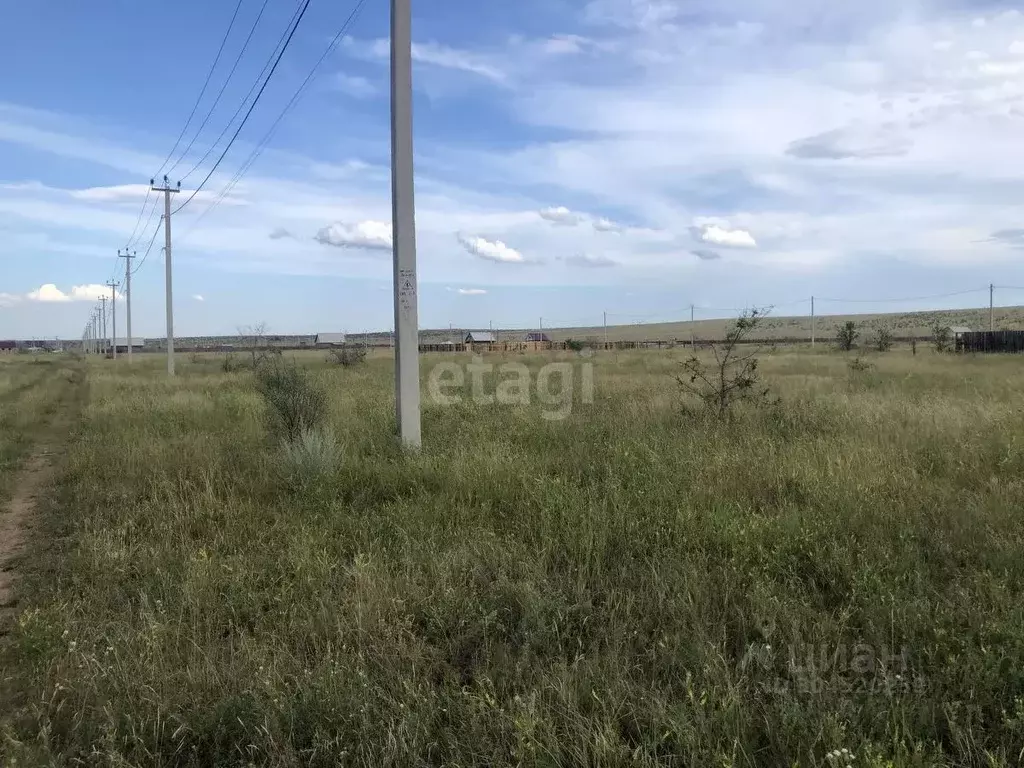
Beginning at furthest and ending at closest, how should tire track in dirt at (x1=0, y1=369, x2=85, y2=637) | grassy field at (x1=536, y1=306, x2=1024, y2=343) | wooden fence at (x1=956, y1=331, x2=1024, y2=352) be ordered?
grassy field at (x1=536, y1=306, x2=1024, y2=343), wooden fence at (x1=956, y1=331, x2=1024, y2=352), tire track in dirt at (x1=0, y1=369, x2=85, y2=637)

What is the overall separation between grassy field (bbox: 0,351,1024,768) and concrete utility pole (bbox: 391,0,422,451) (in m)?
1.13

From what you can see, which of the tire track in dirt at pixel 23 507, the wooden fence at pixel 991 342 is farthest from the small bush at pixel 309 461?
the wooden fence at pixel 991 342

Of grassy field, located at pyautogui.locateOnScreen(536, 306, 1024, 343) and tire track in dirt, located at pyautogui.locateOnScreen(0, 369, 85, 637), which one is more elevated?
grassy field, located at pyautogui.locateOnScreen(536, 306, 1024, 343)

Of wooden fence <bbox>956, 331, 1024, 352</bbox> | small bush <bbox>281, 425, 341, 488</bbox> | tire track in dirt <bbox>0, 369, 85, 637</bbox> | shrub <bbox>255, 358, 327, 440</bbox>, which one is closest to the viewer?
tire track in dirt <bbox>0, 369, 85, 637</bbox>

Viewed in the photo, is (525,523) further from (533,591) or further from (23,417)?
(23,417)

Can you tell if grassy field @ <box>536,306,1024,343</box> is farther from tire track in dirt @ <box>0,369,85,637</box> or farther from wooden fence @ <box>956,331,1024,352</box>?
tire track in dirt @ <box>0,369,85,637</box>

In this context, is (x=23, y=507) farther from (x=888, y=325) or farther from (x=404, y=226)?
(x=888, y=325)

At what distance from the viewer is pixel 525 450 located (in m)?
7.32

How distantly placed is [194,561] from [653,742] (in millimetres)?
3437

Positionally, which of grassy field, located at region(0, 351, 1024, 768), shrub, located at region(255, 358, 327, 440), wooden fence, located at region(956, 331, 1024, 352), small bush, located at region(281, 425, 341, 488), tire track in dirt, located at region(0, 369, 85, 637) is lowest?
tire track in dirt, located at region(0, 369, 85, 637)

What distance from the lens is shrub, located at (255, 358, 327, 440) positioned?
8578 mm

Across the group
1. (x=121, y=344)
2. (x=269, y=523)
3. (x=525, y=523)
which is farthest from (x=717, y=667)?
(x=121, y=344)

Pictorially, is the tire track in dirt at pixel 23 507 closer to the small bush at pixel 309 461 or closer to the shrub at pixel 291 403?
the small bush at pixel 309 461

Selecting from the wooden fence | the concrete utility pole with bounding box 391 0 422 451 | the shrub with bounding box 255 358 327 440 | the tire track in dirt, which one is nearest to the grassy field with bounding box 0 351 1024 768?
A: the tire track in dirt
